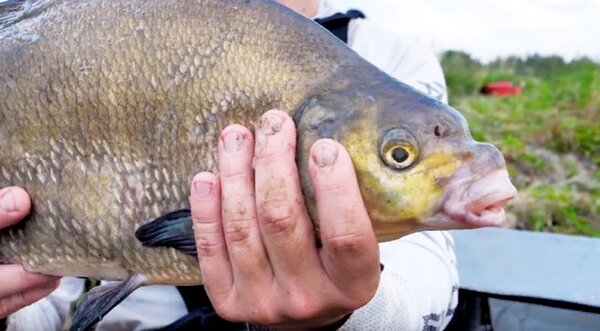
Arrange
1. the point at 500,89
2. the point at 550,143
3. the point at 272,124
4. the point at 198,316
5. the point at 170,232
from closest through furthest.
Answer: the point at 272,124 → the point at 170,232 → the point at 198,316 → the point at 550,143 → the point at 500,89

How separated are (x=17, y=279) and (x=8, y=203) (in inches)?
6.6

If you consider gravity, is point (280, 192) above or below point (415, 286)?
above

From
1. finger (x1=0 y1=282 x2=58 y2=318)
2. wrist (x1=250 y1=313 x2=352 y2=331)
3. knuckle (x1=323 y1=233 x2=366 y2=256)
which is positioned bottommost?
wrist (x1=250 y1=313 x2=352 y2=331)

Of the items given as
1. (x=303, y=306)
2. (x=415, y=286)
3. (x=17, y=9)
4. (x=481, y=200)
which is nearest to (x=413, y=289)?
(x=415, y=286)

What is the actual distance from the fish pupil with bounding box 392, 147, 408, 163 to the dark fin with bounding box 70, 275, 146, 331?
1.54 feet

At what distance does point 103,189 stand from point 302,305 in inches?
14.6

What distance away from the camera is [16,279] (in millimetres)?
1603

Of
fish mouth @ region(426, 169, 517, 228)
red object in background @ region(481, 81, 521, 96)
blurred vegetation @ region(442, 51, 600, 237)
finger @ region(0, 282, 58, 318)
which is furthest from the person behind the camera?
red object in background @ region(481, 81, 521, 96)

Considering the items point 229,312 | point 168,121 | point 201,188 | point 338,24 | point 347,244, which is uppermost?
point 338,24

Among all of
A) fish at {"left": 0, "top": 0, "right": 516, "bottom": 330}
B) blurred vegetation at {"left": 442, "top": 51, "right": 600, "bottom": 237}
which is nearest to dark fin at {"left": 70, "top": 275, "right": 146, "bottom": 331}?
fish at {"left": 0, "top": 0, "right": 516, "bottom": 330}

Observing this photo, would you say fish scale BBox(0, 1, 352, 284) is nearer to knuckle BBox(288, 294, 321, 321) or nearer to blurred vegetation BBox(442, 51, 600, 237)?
knuckle BBox(288, 294, 321, 321)

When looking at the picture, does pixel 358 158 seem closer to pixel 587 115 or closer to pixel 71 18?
pixel 71 18

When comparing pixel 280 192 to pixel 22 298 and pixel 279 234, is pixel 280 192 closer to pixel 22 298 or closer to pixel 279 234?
pixel 279 234

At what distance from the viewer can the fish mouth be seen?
3.81ft
